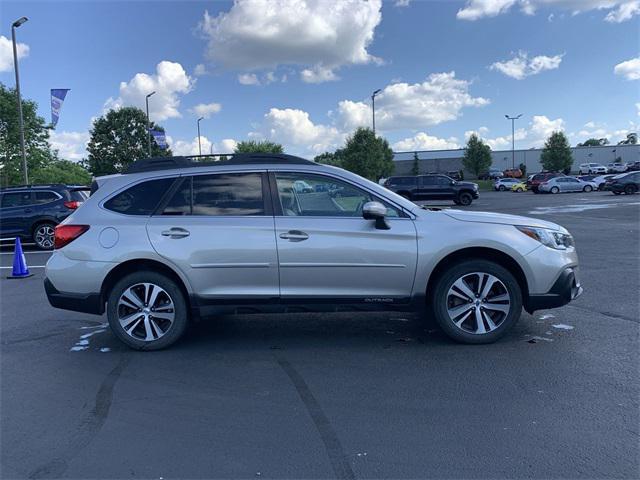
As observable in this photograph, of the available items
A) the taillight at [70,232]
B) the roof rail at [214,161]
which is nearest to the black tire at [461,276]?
the roof rail at [214,161]

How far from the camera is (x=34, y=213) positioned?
14.0m

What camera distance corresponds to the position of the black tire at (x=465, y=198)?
31.9 metres

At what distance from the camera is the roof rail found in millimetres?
5215

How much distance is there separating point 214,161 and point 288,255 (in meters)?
1.27

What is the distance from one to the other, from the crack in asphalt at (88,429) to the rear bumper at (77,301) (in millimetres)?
642

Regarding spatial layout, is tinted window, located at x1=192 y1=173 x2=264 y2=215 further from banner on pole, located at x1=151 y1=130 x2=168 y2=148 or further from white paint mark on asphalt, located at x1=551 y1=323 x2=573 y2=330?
banner on pole, located at x1=151 y1=130 x2=168 y2=148

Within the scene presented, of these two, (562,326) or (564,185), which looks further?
(564,185)

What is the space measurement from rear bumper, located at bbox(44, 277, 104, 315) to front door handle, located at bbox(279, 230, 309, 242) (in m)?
1.84

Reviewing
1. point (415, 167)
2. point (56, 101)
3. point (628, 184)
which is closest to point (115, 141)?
point (56, 101)

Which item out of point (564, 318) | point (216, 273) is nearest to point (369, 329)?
point (216, 273)

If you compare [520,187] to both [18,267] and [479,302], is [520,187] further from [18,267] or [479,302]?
[479,302]

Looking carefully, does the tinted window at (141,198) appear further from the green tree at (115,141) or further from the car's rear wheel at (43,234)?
the green tree at (115,141)

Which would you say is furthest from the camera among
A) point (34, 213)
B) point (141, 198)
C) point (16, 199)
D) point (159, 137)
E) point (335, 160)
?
point (335, 160)

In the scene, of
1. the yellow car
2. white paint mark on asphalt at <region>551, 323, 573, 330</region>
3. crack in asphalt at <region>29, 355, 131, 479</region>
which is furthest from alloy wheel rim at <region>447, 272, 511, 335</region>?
the yellow car
